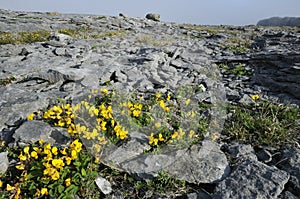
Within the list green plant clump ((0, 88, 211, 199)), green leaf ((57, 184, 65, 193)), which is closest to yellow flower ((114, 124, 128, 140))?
green plant clump ((0, 88, 211, 199))

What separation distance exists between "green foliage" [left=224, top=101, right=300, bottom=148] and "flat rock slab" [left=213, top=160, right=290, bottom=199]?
1342 mm

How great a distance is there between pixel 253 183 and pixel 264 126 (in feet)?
7.12

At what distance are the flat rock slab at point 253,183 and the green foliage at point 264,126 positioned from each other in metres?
1.34

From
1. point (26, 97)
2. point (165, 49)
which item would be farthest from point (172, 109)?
point (165, 49)

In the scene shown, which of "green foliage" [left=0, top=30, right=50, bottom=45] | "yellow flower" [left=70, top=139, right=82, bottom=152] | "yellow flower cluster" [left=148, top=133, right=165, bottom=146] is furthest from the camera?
"green foliage" [left=0, top=30, right=50, bottom=45]

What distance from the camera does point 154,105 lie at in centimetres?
602

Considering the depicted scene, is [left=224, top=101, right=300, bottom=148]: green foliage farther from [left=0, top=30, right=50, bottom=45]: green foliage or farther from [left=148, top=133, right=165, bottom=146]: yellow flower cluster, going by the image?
[left=0, top=30, right=50, bottom=45]: green foliage

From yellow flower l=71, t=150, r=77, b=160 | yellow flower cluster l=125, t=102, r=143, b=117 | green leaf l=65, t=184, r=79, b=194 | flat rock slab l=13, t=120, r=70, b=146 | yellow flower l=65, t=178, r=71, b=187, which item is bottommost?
green leaf l=65, t=184, r=79, b=194

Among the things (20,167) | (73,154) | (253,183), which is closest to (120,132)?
(73,154)

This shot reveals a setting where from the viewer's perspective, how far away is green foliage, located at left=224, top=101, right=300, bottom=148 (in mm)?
5262

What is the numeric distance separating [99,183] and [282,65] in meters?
8.43

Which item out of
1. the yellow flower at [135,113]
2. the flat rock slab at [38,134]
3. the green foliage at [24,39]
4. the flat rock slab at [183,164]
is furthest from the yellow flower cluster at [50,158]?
the green foliage at [24,39]

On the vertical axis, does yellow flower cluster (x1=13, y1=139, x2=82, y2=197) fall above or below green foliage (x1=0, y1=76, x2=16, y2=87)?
above

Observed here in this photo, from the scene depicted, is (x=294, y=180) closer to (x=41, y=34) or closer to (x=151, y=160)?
(x=151, y=160)
